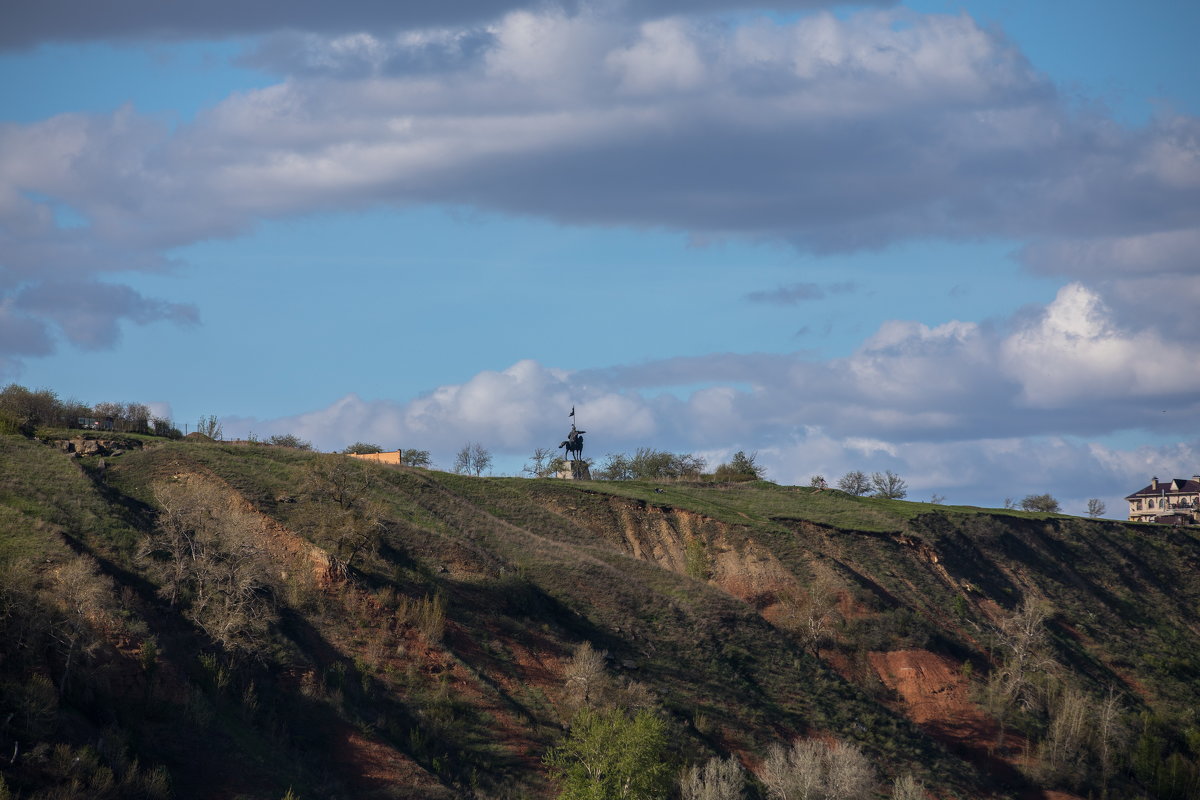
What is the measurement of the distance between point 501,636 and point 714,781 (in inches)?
456

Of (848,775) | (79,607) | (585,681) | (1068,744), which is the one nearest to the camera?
(79,607)

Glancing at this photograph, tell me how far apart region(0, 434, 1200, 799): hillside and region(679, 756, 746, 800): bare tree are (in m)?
1.31

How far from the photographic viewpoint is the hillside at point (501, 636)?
126 feet

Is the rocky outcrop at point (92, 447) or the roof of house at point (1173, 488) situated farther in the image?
the roof of house at point (1173, 488)

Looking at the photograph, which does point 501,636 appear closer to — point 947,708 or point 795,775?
point 795,775

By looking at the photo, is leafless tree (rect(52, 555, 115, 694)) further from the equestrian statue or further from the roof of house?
the roof of house

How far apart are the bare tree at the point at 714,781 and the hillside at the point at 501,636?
4.29 ft

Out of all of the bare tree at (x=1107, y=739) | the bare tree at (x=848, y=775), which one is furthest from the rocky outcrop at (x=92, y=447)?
the bare tree at (x=1107, y=739)

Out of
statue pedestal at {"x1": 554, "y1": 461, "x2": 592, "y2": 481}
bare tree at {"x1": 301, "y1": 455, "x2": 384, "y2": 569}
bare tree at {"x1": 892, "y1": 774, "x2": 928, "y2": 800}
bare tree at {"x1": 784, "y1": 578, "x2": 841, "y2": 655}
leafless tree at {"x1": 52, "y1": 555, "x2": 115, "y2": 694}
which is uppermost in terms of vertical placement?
statue pedestal at {"x1": 554, "y1": 461, "x2": 592, "y2": 481}

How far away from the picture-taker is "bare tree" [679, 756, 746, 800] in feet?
140

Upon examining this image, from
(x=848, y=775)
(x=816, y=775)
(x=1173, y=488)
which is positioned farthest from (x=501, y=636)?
(x=1173, y=488)

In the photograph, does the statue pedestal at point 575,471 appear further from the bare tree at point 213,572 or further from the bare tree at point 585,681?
the bare tree at point 213,572

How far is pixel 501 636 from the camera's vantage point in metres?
51.2

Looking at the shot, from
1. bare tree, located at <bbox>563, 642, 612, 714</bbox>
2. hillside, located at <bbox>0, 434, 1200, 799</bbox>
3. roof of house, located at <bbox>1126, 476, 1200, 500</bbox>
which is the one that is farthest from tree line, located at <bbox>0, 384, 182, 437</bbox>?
roof of house, located at <bbox>1126, 476, 1200, 500</bbox>
